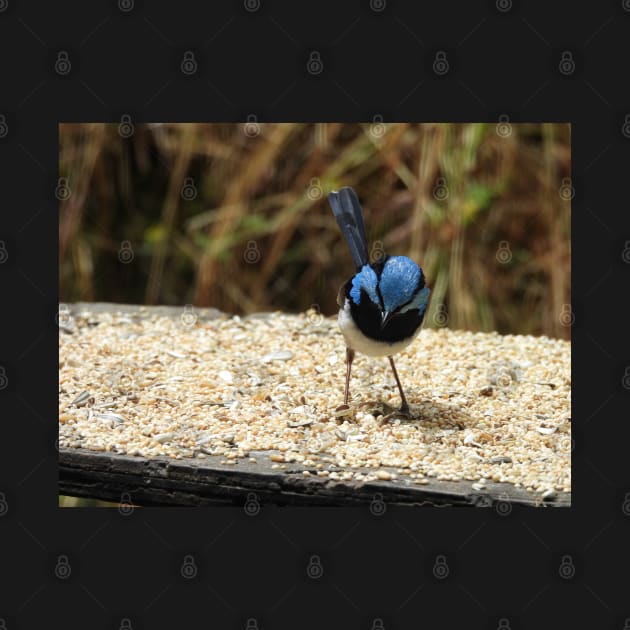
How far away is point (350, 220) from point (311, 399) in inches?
32.8

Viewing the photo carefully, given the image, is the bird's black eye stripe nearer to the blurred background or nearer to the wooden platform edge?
the wooden platform edge

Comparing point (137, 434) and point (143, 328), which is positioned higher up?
point (143, 328)

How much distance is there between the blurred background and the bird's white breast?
2.17m

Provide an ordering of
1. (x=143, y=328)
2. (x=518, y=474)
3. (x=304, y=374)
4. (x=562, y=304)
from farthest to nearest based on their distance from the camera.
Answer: (x=562, y=304) → (x=143, y=328) → (x=304, y=374) → (x=518, y=474)

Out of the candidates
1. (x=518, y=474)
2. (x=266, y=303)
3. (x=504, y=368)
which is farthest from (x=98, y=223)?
(x=518, y=474)

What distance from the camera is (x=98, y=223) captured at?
671 cm

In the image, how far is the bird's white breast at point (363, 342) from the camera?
3373 millimetres

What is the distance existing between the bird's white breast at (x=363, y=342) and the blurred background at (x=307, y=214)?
7.11ft

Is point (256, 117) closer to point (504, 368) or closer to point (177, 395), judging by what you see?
point (177, 395)

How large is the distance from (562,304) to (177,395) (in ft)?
10.5

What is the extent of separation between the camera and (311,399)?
369cm

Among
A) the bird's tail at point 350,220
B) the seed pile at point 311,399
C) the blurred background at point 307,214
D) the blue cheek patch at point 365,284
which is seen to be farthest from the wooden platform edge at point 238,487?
the blurred background at point 307,214

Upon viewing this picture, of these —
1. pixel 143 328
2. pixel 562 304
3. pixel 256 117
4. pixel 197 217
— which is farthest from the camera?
pixel 197 217

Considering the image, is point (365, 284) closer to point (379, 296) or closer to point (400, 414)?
point (379, 296)
